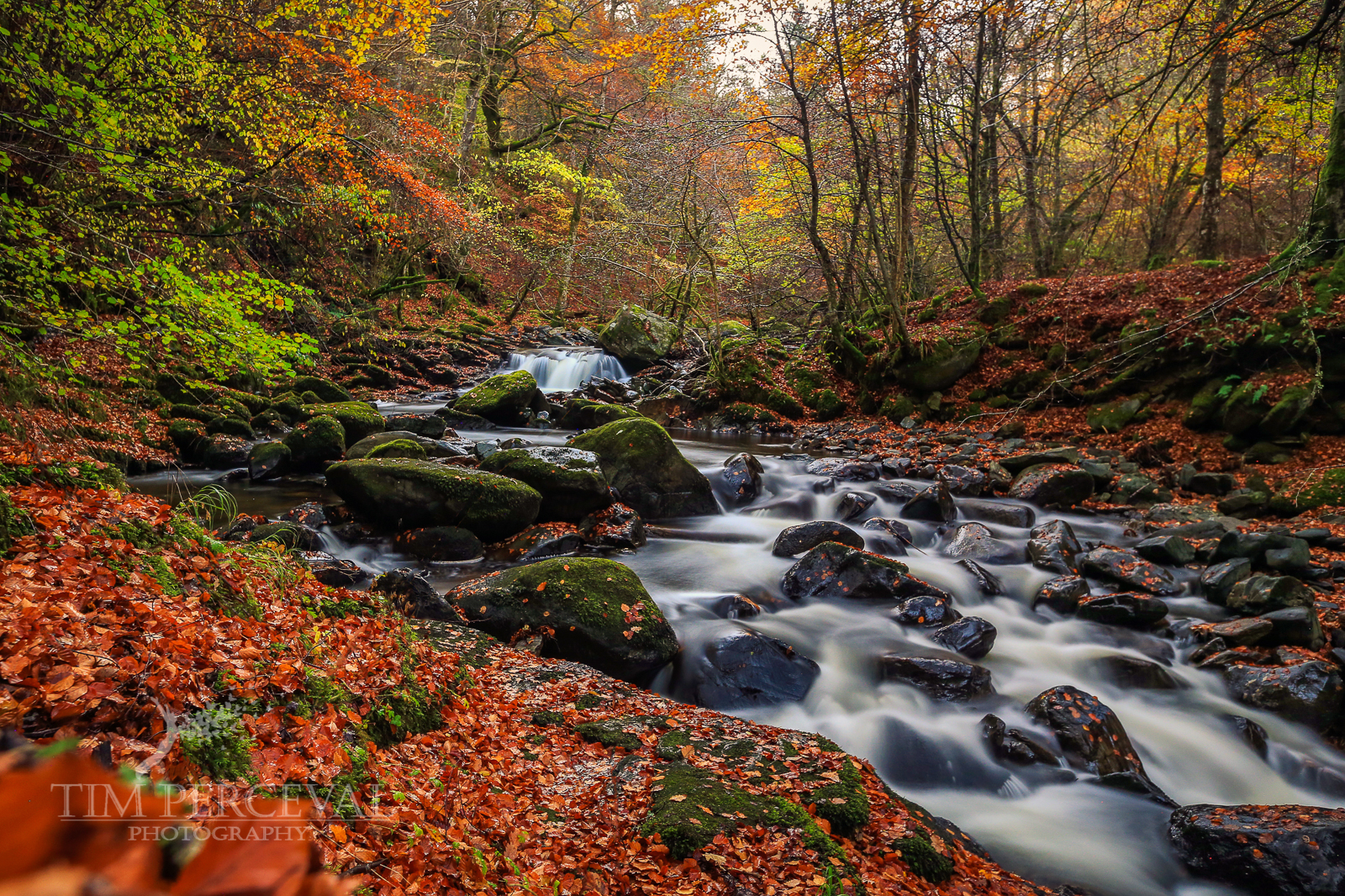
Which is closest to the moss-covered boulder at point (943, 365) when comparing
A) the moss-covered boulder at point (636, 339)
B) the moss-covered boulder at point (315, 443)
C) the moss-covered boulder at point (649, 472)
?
the moss-covered boulder at point (649, 472)

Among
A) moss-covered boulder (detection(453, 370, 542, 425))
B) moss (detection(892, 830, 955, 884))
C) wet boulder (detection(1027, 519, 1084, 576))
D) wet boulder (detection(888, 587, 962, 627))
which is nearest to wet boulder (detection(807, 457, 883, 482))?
wet boulder (detection(1027, 519, 1084, 576))

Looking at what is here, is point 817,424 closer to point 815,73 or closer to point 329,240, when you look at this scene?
point 815,73

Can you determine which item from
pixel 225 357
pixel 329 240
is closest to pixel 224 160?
pixel 329 240

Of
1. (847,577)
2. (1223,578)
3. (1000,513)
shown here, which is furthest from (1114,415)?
(847,577)

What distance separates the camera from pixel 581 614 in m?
6.13

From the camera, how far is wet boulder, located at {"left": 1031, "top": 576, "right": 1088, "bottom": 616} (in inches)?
301

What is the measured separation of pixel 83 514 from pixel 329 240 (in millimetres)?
12360

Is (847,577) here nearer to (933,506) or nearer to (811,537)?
(811,537)

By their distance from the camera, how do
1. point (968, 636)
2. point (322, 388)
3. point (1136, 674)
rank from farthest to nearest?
1. point (322, 388)
2. point (968, 636)
3. point (1136, 674)

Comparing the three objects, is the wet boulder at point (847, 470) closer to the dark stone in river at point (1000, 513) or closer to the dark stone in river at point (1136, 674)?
the dark stone in river at point (1000, 513)

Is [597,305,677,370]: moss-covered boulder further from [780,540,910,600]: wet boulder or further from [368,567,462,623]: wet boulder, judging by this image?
[368,567,462,623]: wet boulder

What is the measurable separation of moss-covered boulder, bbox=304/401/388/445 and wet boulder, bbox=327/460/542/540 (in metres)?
3.82

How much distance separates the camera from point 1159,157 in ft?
55.1

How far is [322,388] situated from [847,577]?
12466 mm
